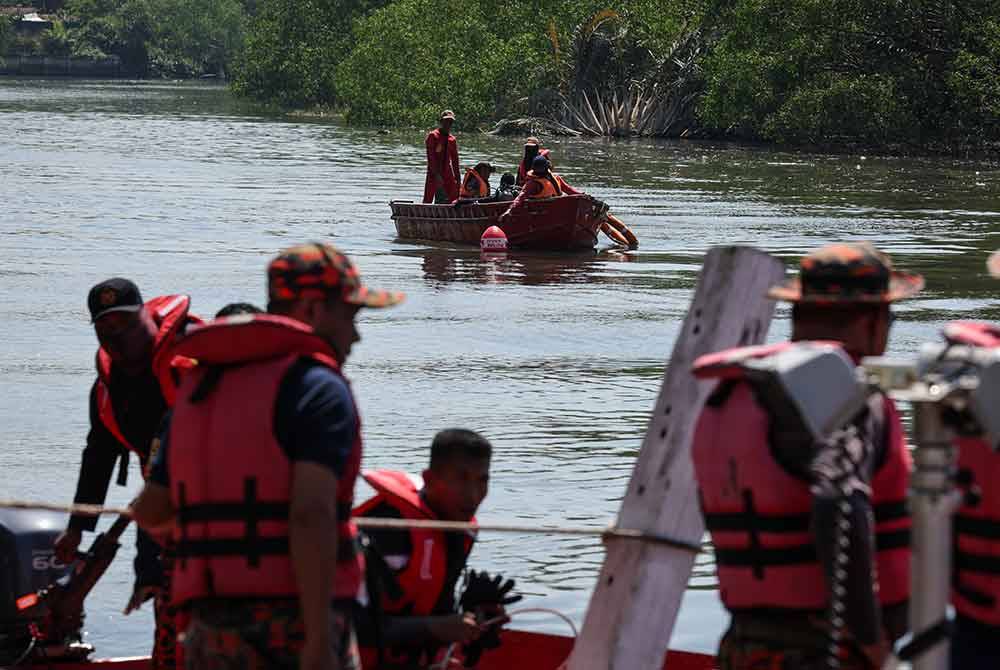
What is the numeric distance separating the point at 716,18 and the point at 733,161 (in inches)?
490

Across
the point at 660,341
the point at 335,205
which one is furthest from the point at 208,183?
the point at 660,341

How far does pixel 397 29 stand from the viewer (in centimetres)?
7419

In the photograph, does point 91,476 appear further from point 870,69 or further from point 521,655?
point 870,69

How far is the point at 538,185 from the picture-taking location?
80.1 ft

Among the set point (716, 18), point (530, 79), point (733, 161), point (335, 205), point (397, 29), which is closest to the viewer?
point (335, 205)

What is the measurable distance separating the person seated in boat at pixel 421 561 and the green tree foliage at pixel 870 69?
44.5 meters

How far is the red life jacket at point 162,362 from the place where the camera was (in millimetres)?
6191

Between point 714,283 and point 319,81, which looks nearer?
point 714,283

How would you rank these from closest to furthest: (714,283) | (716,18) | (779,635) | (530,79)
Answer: (779,635)
(714,283)
(716,18)
(530,79)

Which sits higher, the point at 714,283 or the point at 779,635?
the point at 714,283

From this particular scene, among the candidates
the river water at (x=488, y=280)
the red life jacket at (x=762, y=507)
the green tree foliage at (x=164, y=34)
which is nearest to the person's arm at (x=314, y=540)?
the red life jacket at (x=762, y=507)

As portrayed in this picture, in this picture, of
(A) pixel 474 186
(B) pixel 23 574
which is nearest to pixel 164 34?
(A) pixel 474 186

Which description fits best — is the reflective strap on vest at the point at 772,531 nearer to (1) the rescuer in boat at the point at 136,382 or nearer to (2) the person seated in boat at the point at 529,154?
(1) the rescuer in boat at the point at 136,382

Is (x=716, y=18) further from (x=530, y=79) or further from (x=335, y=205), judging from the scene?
(x=335, y=205)
